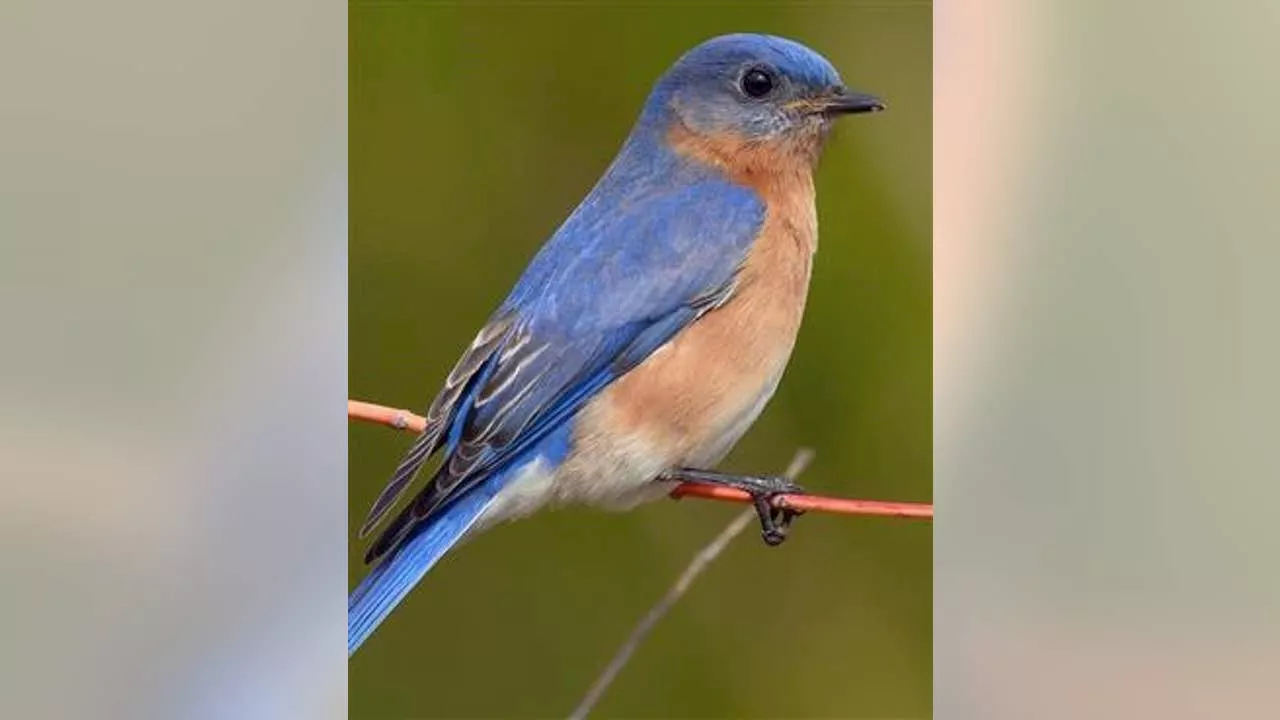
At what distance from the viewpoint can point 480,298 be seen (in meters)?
1.95

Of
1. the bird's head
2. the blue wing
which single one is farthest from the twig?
the bird's head

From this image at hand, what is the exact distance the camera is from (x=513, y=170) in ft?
6.50

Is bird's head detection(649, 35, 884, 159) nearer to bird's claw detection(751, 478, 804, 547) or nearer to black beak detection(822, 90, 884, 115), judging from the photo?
black beak detection(822, 90, 884, 115)

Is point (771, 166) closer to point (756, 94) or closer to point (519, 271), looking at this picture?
point (756, 94)
